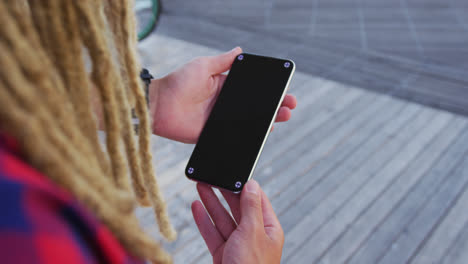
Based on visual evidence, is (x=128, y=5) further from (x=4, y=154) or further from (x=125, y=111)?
(x=4, y=154)

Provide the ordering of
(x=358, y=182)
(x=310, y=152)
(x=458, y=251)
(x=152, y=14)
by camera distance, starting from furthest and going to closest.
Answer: (x=152, y=14) < (x=310, y=152) < (x=358, y=182) < (x=458, y=251)

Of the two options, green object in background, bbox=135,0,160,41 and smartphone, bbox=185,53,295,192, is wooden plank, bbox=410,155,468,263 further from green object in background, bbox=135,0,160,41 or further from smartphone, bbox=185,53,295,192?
green object in background, bbox=135,0,160,41

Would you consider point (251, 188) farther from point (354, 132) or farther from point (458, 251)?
point (354, 132)

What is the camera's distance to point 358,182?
158 centimetres

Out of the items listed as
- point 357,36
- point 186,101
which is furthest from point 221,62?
point 357,36

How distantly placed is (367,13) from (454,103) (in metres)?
1.28

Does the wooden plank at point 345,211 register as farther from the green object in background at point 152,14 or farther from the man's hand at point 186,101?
the green object in background at point 152,14

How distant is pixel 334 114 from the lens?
6.39ft

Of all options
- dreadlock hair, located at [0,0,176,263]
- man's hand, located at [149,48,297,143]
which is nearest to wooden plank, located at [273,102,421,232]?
man's hand, located at [149,48,297,143]

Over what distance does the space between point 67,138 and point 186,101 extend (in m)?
0.67

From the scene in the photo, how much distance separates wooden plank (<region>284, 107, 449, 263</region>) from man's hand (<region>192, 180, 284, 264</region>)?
2.02ft

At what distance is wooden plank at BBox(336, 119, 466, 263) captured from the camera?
4.40 ft

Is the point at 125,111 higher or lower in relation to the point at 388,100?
higher

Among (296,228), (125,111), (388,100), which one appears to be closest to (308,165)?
(296,228)
